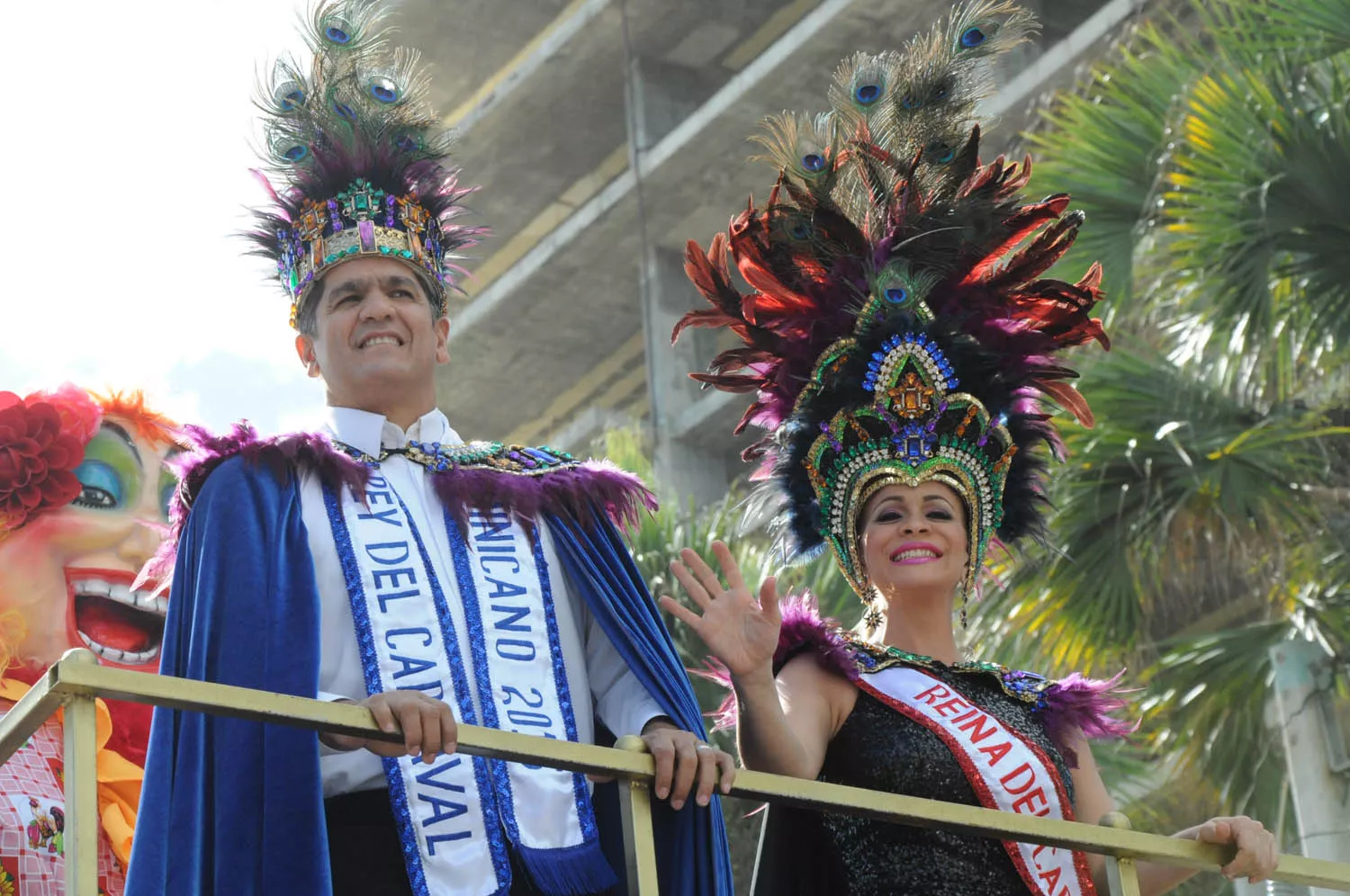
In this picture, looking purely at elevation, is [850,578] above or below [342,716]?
above

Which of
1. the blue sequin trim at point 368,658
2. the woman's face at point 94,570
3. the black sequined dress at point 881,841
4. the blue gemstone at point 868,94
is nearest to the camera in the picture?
the blue sequin trim at point 368,658

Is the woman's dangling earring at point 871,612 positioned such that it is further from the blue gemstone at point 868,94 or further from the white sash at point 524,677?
the blue gemstone at point 868,94

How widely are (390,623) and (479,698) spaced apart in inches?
8.2

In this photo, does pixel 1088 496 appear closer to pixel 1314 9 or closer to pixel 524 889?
pixel 1314 9

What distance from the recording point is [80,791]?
10.0ft

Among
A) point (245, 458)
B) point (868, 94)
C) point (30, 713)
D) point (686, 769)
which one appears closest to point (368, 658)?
point (245, 458)

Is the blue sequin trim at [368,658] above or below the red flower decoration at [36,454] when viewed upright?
below

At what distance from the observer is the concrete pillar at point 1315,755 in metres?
8.57

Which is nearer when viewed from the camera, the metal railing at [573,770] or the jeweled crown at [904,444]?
the metal railing at [573,770]

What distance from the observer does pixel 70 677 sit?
Answer: 3.08m

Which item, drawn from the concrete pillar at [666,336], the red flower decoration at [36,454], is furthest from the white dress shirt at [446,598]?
the concrete pillar at [666,336]

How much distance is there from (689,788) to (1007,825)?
1.81 ft

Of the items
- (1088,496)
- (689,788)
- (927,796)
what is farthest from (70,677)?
→ (1088,496)

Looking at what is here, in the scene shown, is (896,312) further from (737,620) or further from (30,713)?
(30,713)
